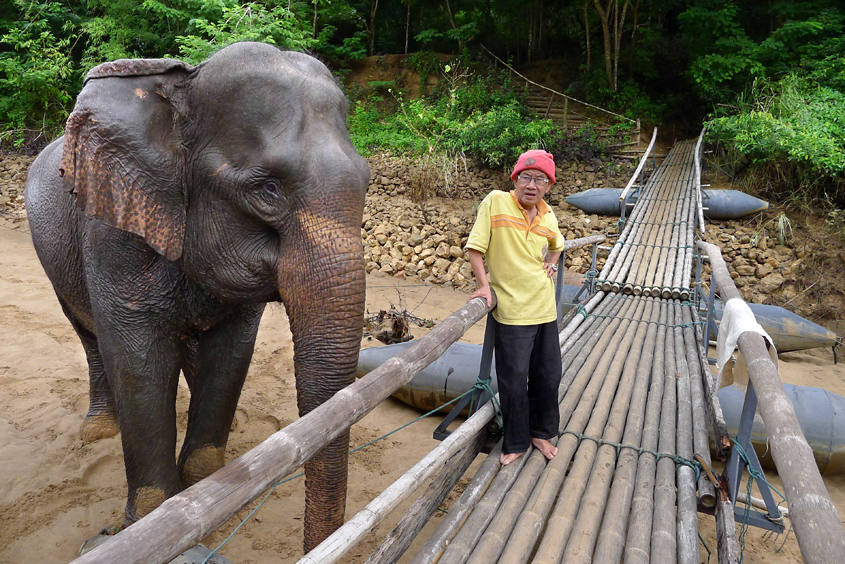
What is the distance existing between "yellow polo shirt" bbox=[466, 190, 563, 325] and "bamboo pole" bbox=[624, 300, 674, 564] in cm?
79

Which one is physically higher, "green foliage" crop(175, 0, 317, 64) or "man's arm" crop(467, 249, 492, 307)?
"green foliage" crop(175, 0, 317, 64)

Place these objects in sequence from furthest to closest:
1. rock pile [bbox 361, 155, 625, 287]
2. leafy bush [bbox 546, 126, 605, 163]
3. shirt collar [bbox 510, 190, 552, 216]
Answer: leafy bush [bbox 546, 126, 605, 163], rock pile [bbox 361, 155, 625, 287], shirt collar [bbox 510, 190, 552, 216]

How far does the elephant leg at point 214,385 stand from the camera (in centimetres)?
301

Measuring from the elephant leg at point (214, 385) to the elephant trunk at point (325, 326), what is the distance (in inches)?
41.6

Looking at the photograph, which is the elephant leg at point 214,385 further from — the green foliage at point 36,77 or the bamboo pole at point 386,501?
the green foliage at point 36,77

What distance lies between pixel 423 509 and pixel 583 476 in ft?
2.55

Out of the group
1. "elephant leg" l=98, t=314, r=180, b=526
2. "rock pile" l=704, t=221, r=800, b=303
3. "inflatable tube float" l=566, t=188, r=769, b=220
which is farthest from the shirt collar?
"inflatable tube float" l=566, t=188, r=769, b=220

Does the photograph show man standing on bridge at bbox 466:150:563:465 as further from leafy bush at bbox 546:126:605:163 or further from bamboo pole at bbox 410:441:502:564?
leafy bush at bbox 546:126:605:163

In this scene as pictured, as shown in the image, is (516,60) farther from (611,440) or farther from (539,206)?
(611,440)

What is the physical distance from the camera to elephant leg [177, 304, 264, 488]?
9.89 feet

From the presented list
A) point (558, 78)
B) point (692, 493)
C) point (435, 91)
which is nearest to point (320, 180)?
point (692, 493)

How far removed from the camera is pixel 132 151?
7.30 ft

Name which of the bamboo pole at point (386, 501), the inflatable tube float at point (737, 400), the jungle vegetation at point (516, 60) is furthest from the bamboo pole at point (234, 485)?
the jungle vegetation at point (516, 60)

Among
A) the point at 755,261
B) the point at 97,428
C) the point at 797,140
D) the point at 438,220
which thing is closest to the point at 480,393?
the point at 97,428
